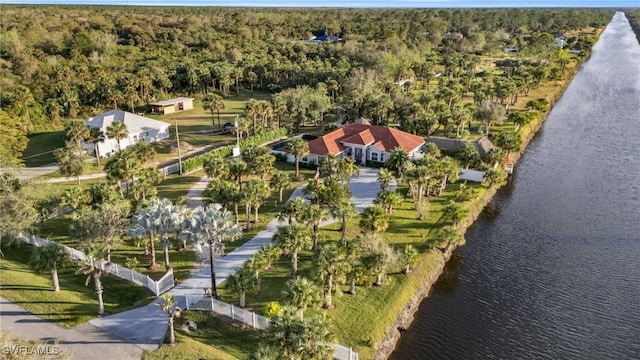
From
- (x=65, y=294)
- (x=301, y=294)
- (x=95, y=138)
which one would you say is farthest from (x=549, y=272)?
(x=95, y=138)

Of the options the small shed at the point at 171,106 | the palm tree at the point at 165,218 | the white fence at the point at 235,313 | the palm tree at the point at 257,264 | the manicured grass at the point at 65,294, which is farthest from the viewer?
the small shed at the point at 171,106

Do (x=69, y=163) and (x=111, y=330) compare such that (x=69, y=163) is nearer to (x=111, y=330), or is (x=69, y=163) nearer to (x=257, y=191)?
(x=257, y=191)

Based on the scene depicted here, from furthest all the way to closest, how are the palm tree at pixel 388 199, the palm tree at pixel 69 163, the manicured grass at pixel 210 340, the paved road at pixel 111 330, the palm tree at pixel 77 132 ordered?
the palm tree at pixel 77 132, the palm tree at pixel 69 163, the palm tree at pixel 388 199, the paved road at pixel 111 330, the manicured grass at pixel 210 340

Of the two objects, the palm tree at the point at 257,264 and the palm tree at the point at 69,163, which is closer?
the palm tree at the point at 257,264

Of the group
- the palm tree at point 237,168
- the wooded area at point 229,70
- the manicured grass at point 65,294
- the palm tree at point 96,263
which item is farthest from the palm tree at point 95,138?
the palm tree at point 96,263

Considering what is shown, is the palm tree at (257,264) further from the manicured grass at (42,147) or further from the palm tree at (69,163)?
the manicured grass at (42,147)

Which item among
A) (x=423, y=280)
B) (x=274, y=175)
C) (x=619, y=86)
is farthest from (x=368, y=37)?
(x=423, y=280)
